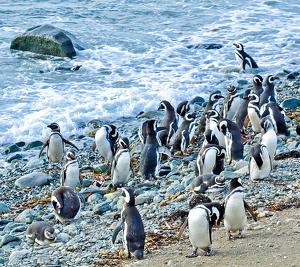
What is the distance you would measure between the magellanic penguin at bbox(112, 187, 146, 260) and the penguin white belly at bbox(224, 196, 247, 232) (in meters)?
0.84

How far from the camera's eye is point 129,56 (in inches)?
714

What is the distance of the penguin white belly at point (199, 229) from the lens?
189 inches

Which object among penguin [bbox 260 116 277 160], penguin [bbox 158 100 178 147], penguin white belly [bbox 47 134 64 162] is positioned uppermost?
penguin [bbox 260 116 277 160]

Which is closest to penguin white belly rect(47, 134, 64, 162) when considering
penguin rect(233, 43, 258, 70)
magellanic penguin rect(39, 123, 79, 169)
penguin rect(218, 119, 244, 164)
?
magellanic penguin rect(39, 123, 79, 169)

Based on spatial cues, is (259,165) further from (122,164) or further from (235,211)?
(122,164)

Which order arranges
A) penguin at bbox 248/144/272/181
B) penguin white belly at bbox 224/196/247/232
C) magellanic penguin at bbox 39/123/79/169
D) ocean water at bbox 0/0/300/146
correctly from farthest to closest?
ocean water at bbox 0/0/300/146
magellanic penguin at bbox 39/123/79/169
penguin at bbox 248/144/272/181
penguin white belly at bbox 224/196/247/232

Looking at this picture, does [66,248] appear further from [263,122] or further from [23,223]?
[263,122]

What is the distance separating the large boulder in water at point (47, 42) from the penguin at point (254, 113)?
9706 mm

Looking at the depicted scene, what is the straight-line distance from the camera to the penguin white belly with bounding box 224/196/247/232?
510cm

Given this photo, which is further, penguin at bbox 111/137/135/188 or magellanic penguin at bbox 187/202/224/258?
penguin at bbox 111/137/135/188

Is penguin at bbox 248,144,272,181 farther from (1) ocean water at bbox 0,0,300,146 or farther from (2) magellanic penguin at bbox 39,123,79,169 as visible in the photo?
(1) ocean water at bbox 0,0,300,146

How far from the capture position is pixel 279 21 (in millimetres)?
21953

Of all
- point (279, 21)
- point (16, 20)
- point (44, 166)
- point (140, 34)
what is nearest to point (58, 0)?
point (16, 20)

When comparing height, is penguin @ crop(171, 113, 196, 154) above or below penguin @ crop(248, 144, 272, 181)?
below
